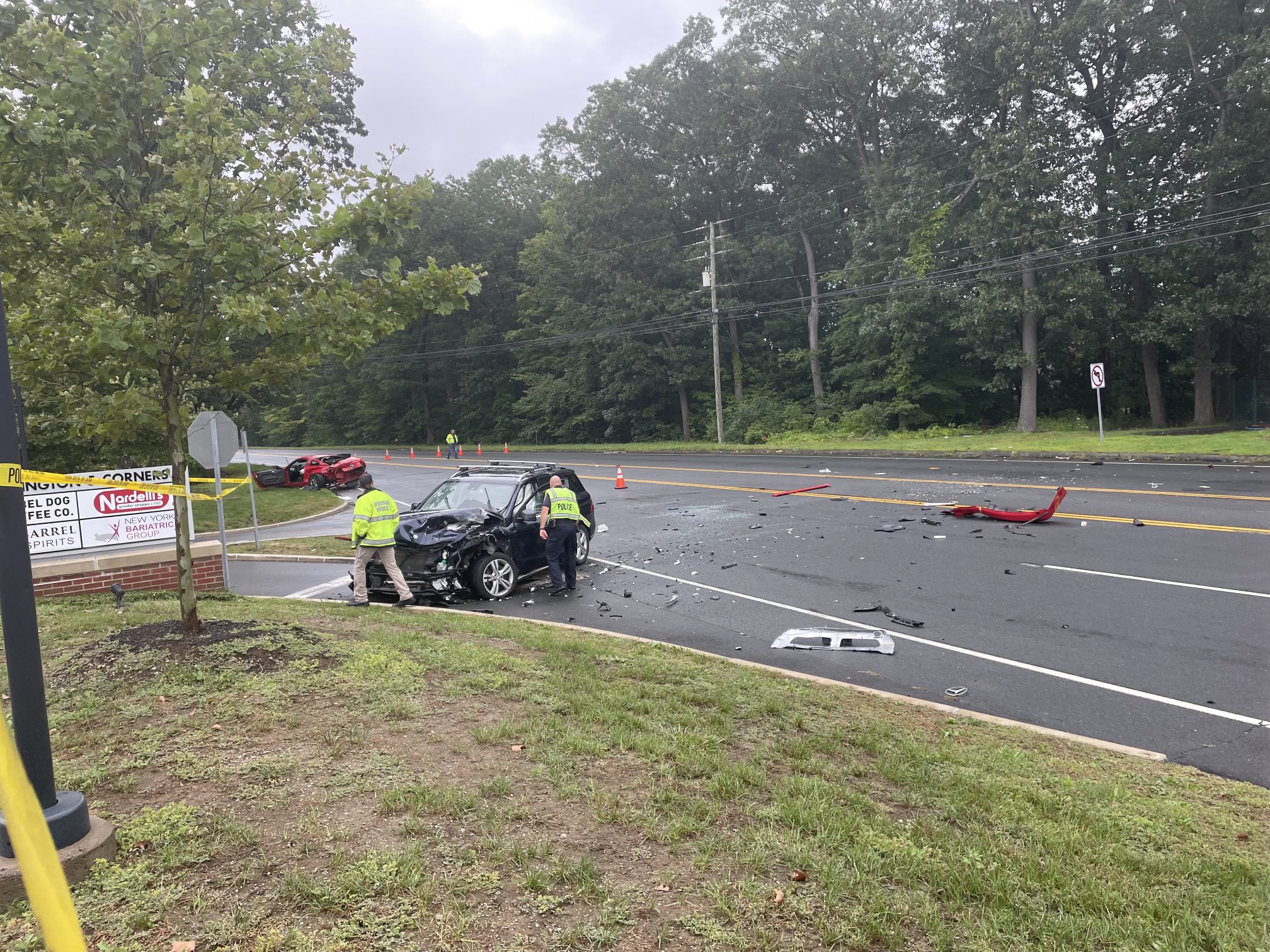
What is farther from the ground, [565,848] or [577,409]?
[577,409]

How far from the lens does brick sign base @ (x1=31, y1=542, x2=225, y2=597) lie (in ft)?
34.0

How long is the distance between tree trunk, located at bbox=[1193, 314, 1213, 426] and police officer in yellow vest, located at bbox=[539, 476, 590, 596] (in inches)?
1277

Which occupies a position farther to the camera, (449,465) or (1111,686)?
(449,465)

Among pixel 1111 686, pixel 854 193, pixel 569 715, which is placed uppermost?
pixel 854 193

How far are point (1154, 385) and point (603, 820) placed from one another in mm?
39496

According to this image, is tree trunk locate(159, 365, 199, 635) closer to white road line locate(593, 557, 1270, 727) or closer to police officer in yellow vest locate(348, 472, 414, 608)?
police officer in yellow vest locate(348, 472, 414, 608)

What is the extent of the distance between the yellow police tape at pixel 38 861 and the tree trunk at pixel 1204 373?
39780 millimetres

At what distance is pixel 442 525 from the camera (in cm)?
1123

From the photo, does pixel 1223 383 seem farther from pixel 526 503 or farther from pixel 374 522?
pixel 374 522

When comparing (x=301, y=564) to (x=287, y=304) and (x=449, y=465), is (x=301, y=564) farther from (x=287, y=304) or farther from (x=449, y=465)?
(x=449, y=465)

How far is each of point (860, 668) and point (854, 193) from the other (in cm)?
4077

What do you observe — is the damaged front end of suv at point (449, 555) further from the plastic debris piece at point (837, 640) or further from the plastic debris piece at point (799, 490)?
the plastic debris piece at point (799, 490)

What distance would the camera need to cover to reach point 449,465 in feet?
127

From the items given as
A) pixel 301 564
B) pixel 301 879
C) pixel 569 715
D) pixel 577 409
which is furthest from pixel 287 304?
pixel 577 409
